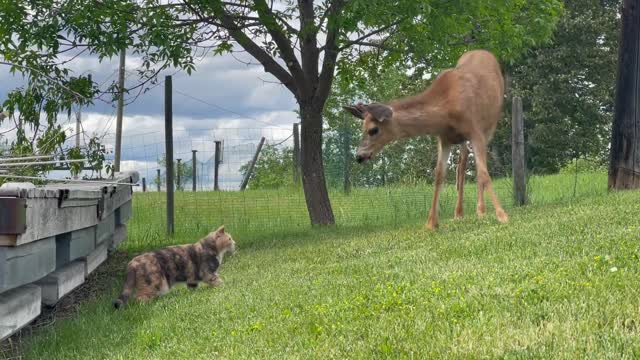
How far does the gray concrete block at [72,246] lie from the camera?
8164 millimetres

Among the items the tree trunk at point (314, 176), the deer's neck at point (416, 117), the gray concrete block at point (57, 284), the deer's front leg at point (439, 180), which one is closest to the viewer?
the gray concrete block at point (57, 284)

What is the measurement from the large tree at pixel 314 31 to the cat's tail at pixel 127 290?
4.39 meters

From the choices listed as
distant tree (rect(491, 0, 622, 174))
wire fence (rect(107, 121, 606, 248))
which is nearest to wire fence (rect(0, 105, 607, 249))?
wire fence (rect(107, 121, 606, 248))

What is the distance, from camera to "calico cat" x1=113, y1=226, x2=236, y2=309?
340 inches

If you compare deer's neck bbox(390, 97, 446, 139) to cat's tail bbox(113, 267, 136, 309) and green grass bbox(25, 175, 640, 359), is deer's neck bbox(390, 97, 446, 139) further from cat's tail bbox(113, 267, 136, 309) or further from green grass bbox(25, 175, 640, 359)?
cat's tail bbox(113, 267, 136, 309)

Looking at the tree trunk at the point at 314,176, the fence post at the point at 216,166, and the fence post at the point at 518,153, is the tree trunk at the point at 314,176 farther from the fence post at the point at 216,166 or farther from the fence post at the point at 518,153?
the fence post at the point at 216,166

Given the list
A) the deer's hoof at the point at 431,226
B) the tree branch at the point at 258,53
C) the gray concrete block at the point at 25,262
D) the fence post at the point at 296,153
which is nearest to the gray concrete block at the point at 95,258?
the gray concrete block at the point at 25,262

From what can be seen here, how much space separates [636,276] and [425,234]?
4.84 meters

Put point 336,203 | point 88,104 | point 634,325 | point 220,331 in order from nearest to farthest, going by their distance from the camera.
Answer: point 634,325 < point 220,331 < point 88,104 < point 336,203

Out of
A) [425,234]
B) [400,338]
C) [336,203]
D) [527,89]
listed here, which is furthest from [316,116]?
[527,89]

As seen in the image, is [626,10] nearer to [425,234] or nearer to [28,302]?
[425,234]

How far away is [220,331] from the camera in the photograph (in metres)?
6.29

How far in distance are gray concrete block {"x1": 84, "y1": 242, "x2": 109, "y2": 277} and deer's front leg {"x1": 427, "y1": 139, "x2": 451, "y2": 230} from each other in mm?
4335

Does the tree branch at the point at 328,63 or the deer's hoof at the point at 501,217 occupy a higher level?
the tree branch at the point at 328,63
